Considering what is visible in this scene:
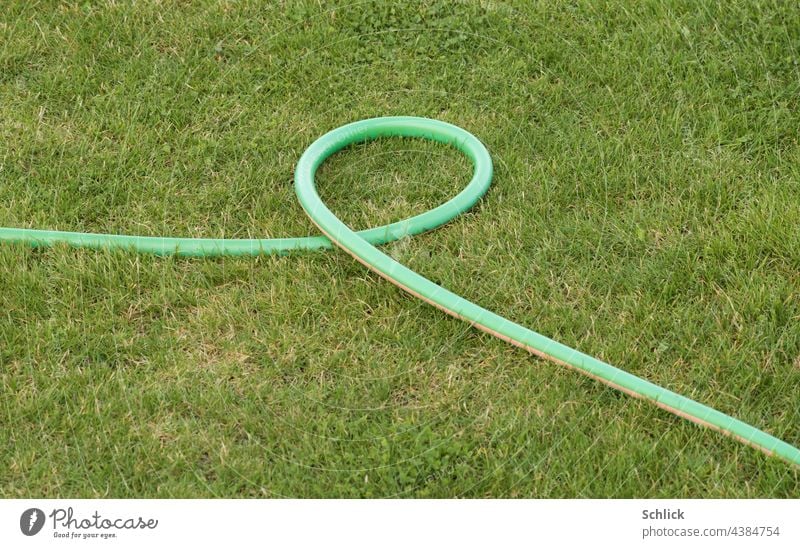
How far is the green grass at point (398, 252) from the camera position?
3.25 metres

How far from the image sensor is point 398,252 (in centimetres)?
398

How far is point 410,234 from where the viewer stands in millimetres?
4059

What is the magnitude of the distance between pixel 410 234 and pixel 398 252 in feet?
0.39

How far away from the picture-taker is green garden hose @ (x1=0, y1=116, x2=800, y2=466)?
332 cm

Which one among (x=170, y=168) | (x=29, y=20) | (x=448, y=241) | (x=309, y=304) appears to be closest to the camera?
(x=309, y=304)

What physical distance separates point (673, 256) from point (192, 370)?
6.17 feet

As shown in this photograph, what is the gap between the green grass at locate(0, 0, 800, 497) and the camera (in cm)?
325

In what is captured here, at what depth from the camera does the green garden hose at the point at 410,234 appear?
3.32 metres

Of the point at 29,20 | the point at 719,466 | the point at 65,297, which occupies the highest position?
the point at 29,20

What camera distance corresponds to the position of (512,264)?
391cm

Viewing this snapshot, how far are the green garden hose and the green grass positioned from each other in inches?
2.2

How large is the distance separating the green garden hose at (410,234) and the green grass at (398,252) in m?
0.06

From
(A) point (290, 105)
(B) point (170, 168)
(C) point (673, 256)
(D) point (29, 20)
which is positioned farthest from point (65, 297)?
(C) point (673, 256)

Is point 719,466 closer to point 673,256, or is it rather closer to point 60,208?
point 673,256
